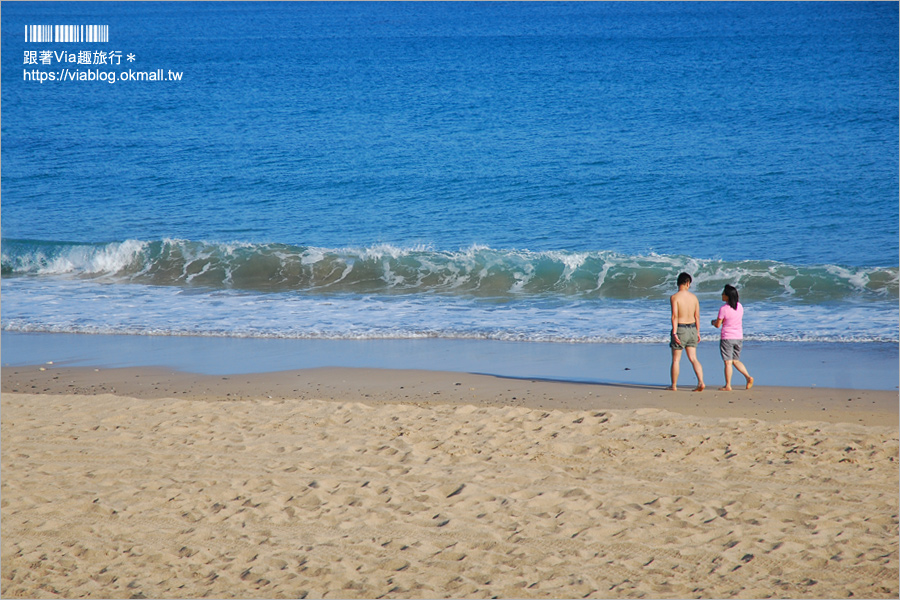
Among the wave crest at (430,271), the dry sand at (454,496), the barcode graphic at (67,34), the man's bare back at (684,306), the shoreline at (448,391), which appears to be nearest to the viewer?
the dry sand at (454,496)

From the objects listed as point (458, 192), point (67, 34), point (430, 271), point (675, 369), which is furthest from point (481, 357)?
point (67, 34)

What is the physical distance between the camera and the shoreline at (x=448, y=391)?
756 cm

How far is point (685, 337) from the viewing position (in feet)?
27.7

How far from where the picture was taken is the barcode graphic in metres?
54.8

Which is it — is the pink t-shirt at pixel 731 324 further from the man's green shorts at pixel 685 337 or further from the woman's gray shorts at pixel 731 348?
the man's green shorts at pixel 685 337

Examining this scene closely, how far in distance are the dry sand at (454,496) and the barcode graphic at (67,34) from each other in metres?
55.8

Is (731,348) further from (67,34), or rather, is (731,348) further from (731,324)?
(67,34)

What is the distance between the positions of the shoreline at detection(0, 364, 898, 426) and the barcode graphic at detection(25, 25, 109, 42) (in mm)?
52819

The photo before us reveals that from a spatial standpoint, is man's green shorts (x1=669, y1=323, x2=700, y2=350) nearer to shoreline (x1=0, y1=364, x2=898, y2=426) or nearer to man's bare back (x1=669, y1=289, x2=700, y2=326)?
man's bare back (x1=669, y1=289, x2=700, y2=326)

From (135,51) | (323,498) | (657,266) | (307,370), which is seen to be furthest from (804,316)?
(135,51)

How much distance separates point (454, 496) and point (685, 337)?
13.9 feet

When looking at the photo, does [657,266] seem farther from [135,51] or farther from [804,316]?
[135,51]

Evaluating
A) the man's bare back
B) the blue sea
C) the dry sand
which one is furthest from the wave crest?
the dry sand

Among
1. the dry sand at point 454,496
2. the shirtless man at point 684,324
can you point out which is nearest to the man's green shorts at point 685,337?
the shirtless man at point 684,324
